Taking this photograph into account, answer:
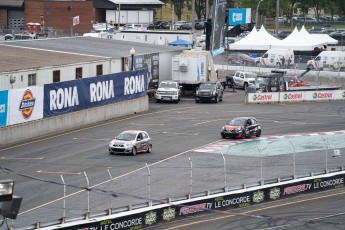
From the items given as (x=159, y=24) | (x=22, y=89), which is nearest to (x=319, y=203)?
(x=22, y=89)

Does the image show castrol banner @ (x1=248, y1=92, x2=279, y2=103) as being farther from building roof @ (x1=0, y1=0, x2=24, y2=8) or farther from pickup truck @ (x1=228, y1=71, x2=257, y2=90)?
building roof @ (x1=0, y1=0, x2=24, y2=8)

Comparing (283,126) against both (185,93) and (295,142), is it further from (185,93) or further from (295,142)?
(185,93)

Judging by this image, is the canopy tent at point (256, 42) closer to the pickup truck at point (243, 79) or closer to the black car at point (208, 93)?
the pickup truck at point (243, 79)

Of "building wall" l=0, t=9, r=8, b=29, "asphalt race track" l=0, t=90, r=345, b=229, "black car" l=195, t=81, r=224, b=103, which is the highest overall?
"building wall" l=0, t=9, r=8, b=29

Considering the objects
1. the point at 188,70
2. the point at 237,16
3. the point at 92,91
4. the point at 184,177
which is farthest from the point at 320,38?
the point at 184,177

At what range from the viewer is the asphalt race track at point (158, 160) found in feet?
106

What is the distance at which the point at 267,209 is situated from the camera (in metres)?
33.1

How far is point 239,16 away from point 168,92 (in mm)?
55775

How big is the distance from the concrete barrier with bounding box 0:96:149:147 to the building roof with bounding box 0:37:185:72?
13.1ft

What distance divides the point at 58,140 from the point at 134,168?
9539mm

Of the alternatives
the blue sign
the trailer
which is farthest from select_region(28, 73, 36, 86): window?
the blue sign

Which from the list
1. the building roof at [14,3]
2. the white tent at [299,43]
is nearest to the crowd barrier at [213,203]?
the white tent at [299,43]

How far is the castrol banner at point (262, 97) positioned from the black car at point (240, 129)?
17.2m

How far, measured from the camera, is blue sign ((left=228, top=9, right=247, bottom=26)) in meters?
119
